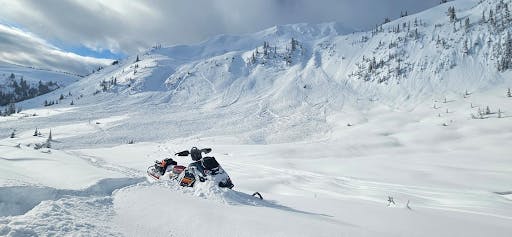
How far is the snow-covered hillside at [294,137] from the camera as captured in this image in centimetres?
623

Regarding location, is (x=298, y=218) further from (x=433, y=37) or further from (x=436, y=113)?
(x=433, y=37)

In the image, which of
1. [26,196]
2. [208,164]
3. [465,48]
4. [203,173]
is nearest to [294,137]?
[465,48]

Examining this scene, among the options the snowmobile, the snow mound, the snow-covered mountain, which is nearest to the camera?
the snow mound

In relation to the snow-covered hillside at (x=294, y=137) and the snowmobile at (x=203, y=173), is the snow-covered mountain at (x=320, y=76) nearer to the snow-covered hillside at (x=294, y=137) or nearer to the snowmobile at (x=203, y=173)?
the snow-covered hillside at (x=294, y=137)

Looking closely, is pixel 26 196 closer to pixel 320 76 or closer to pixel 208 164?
pixel 208 164

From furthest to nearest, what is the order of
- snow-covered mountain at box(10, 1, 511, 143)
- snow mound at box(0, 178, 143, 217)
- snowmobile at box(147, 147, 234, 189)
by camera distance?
1. snow-covered mountain at box(10, 1, 511, 143)
2. snowmobile at box(147, 147, 234, 189)
3. snow mound at box(0, 178, 143, 217)

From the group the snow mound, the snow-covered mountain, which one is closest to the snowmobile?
the snow mound

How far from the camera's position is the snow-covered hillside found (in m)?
6.23

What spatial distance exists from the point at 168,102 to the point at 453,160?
5412cm

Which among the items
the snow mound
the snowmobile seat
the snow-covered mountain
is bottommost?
the snow mound

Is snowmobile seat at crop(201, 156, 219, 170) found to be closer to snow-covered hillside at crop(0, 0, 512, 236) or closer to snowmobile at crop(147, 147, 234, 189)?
snowmobile at crop(147, 147, 234, 189)

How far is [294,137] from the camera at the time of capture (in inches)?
1671

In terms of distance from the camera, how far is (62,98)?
85.1 m

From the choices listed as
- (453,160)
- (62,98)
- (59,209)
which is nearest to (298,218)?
(59,209)
